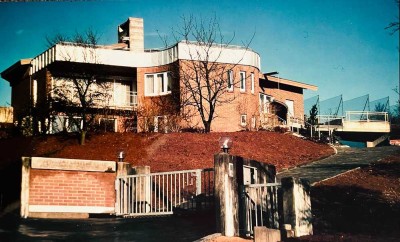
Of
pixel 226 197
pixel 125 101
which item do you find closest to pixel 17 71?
pixel 125 101

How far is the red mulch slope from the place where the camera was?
2038 cm

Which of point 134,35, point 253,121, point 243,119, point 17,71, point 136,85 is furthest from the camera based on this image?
point 17,71

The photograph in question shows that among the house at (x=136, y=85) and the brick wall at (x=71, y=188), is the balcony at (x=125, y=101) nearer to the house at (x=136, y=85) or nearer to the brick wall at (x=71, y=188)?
the house at (x=136, y=85)

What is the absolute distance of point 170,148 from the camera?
70.7ft

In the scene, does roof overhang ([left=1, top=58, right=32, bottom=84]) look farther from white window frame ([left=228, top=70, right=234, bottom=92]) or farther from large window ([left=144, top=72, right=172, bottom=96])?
white window frame ([left=228, top=70, right=234, bottom=92])

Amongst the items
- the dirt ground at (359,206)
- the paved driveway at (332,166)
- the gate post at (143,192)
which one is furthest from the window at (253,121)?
the gate post at (143,192)

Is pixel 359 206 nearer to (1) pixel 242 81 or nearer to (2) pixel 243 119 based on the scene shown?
(2) pixel 243 119

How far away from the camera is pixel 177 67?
95.5ft

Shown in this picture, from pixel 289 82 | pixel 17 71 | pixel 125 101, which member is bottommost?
pixel 125 101

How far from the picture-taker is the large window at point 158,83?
30142 mm

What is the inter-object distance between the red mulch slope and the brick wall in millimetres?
6633

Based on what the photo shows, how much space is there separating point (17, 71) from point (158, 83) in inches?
484

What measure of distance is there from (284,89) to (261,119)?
392 inches

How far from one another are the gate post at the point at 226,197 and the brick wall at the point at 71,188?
14.6ft
